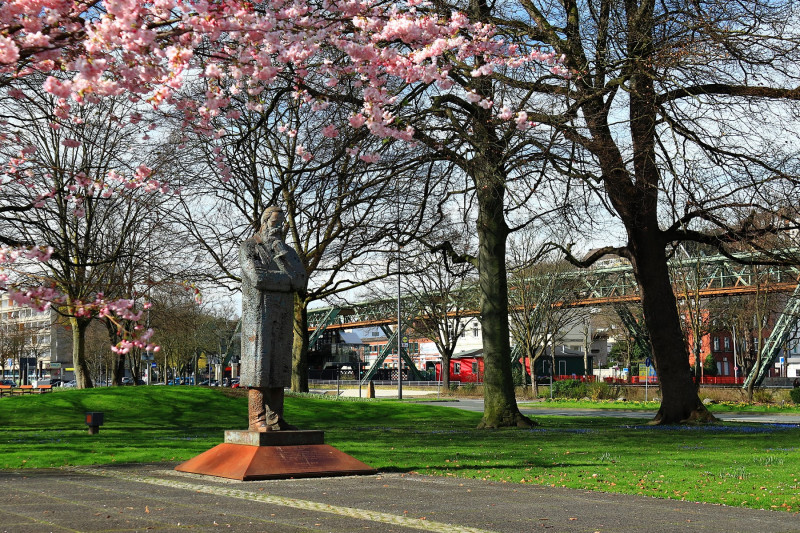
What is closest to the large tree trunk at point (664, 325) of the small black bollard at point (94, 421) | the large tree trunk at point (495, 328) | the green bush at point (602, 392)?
the large tree trunk at point (495, 328)

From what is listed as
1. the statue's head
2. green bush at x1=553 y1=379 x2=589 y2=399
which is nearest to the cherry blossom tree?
the statue's head

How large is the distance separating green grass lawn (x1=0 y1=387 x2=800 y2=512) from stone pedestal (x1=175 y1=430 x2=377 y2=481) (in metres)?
0.95

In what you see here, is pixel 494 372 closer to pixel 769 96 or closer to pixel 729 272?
pixel 769 96

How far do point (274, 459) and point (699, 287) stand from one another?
39878 mm

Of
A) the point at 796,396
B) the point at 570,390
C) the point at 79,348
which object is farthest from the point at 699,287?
the point at 79,348

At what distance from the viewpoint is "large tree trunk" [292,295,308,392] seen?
1221 inches

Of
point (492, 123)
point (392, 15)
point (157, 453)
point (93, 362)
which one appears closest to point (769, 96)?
point (492, 123)

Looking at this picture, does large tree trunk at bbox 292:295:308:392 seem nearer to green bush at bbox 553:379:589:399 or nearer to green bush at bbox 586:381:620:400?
green bush at bbox 586:381:620:400

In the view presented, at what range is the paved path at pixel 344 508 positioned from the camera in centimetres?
746

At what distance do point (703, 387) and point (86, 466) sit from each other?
125ft

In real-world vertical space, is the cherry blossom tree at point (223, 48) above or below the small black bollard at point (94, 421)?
above

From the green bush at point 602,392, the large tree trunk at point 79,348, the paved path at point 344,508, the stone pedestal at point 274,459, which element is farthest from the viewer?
the green bush at point 602,392

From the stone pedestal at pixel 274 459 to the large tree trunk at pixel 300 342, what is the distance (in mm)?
18466

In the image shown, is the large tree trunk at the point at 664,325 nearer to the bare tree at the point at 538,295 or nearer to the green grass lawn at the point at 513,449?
the green grass lawn at the point at 513,449
